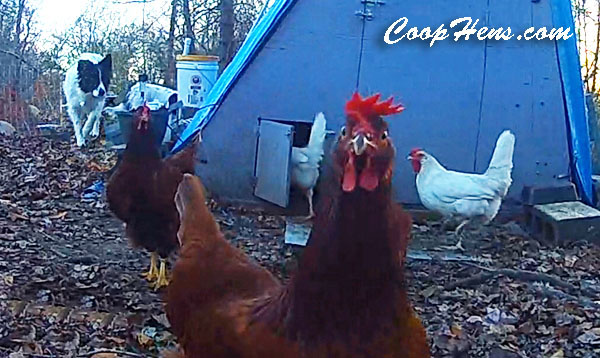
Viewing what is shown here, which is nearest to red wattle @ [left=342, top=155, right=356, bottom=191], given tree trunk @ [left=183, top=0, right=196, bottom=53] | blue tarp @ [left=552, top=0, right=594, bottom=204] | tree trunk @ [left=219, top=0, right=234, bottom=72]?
blue tarp @ [left=552, top=0, right=594, bottom=204]

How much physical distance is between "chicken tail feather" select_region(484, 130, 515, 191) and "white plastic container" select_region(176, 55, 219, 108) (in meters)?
4.06

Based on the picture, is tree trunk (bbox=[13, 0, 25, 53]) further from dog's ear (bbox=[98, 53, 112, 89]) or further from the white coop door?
the white coop door

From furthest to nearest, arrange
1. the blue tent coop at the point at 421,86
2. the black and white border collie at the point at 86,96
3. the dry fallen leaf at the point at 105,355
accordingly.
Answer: the black and white border collie at the point at 86,96 < the blue tent coop at the point at 421,86 < the dry fallen leaf at the point at 105,355

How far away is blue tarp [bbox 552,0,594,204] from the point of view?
7137mm

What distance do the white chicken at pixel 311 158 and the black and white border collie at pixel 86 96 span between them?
457 cm

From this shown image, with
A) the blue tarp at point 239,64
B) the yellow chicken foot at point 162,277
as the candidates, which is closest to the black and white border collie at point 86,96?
the blue tarp at point 239,64

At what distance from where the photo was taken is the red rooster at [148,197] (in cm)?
500

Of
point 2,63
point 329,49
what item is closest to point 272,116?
point 329,49

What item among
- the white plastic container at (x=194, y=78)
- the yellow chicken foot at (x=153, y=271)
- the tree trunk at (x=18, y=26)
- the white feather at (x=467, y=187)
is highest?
the tree trunk at (x=18, y=26)

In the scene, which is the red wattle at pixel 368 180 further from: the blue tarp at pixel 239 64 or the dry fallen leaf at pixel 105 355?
the blue tarp at pixel 239 64

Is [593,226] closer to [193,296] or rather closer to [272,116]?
[272,116]

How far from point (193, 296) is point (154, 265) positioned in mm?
2434

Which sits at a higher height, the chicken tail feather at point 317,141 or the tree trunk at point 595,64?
the tree trunk at point 595,64

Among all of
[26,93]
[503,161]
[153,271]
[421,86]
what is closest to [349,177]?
[153,271]
